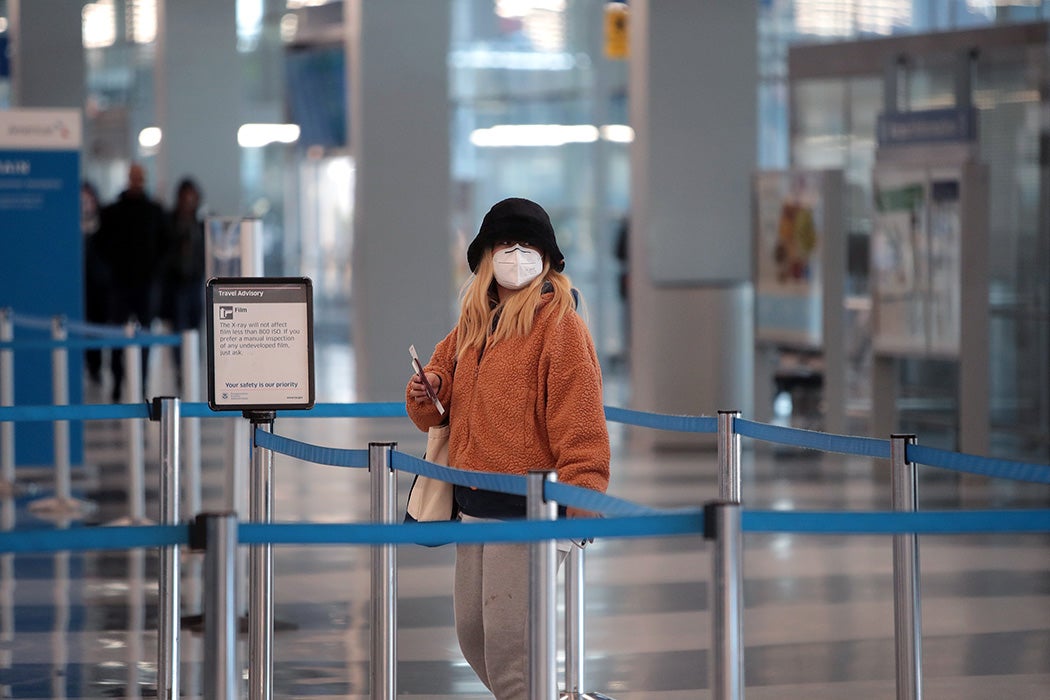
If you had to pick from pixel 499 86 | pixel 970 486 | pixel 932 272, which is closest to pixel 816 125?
pixel 932 272

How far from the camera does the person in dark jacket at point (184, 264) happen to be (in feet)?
54.8

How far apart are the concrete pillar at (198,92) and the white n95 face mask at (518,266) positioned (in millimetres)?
15717

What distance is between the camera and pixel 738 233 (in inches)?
521

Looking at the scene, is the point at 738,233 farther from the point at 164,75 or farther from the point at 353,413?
the point at 164,75

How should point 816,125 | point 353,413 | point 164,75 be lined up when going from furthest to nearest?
point 164,75, point 816,125, point 353,413

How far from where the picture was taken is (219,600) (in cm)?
353

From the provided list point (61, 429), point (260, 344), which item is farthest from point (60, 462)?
point (260, 344)

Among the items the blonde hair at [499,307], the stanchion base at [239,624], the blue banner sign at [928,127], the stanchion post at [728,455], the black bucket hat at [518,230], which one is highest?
the blue banner sign at [928,127]

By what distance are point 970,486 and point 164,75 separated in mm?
12188

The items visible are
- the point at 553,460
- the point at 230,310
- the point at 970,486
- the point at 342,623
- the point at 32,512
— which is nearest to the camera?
the point at 553,460

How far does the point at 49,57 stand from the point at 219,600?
1664cm

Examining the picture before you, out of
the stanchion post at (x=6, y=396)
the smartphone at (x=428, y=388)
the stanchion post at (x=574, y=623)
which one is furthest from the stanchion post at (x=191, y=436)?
the smartphone at (x=428, y=388)

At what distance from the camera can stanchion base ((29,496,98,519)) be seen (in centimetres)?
982

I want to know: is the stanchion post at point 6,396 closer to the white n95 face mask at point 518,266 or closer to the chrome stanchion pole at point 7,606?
the chrome stanchion pole at point 7,606
